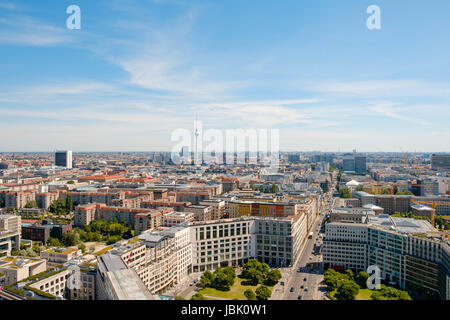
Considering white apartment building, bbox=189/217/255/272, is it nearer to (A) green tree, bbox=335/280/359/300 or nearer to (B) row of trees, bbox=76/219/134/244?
(A) green tree, bbox=335/280/359/300

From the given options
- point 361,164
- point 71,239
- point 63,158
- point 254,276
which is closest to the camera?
point 254,276

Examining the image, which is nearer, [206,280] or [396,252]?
[206,280]

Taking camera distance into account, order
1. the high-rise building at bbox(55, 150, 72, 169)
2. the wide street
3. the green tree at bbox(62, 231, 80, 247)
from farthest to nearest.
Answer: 1. the high-rise building at bbox(55, 150, 72, 169)
2. the green tree at bbox(62, 231, 80, 247)
3. the wide street

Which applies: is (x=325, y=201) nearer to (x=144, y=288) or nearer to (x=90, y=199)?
(x=90, y=199)

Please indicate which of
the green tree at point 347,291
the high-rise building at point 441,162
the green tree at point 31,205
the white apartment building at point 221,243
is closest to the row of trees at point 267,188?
the white apartment building at point 221,243

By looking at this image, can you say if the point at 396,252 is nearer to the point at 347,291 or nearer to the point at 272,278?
the point at 347,291

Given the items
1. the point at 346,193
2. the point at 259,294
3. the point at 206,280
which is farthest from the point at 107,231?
the point at 346,193

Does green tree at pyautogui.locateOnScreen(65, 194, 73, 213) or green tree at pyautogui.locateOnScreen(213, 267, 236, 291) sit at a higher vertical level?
green tree at pyautogui.locateOnScreen(65, 194, 73, 213)

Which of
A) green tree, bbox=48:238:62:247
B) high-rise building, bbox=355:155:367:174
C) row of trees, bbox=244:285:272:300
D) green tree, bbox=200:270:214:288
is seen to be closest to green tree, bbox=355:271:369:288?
row of trees, bbox=244:285:272:300

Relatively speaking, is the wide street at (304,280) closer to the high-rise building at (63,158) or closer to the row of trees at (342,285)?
the row of trees at (342,285)

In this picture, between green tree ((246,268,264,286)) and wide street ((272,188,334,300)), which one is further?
green tree ((246,268,264,286))
